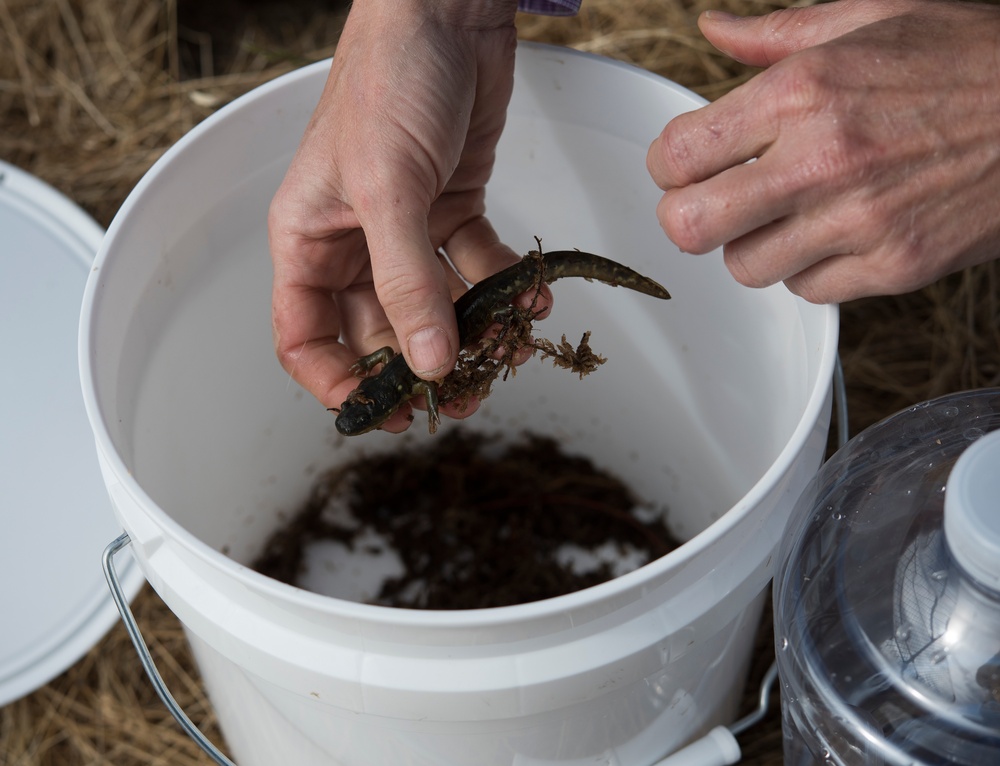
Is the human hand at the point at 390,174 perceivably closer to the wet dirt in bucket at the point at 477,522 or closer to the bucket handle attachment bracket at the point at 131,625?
the bucket handle attachment bracket at the point at 131,625

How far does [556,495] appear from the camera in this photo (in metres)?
2.24

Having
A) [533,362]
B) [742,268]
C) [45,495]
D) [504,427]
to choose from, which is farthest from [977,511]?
[45,495]

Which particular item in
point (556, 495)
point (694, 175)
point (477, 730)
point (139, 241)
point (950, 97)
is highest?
point (950, 97)

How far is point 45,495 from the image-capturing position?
1900 millimetres

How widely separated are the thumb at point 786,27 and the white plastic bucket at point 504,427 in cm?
17

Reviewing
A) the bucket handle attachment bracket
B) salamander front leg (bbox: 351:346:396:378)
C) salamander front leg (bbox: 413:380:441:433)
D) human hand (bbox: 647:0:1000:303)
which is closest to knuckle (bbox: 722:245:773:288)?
human hand (bbox: 647:0:1000:303)

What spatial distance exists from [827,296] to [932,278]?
0.41ft

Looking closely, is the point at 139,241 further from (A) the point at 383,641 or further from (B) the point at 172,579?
(A) the point at 383,641

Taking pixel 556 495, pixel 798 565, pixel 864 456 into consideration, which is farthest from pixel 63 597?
pixel 864 456

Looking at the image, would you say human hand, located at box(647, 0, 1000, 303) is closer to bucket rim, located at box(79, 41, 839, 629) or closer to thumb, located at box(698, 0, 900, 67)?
thumb, located at box(698, 0, 900, 67)

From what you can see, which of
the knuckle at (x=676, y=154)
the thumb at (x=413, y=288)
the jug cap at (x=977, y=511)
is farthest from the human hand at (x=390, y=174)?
the jug cap at (x=977, y=511)

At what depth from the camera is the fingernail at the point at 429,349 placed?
Result: 1.33 meters

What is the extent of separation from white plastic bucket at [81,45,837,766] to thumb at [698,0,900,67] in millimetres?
166

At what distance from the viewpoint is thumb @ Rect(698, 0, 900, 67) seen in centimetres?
123
